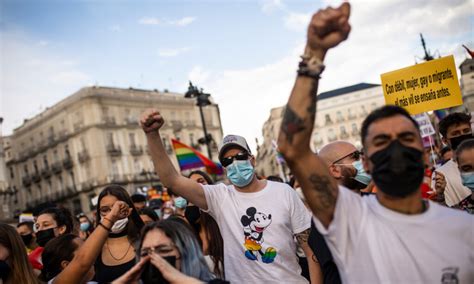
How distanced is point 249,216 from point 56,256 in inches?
58.9

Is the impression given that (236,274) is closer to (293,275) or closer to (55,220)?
(293,275)

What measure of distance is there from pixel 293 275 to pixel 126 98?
4989 centimetres

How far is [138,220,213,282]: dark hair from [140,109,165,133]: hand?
0.82 metres

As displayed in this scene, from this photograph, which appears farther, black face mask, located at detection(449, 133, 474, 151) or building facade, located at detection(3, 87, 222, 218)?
building facade, located at detection(3, 87, 222, 218)

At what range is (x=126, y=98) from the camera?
5100 cm

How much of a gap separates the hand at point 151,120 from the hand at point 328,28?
132 cm

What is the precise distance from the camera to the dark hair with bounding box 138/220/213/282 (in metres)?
2.27

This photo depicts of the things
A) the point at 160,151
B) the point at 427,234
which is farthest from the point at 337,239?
the point at 160,151

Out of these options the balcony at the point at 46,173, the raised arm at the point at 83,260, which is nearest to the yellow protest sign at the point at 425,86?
the raised arm at the point at 83,260

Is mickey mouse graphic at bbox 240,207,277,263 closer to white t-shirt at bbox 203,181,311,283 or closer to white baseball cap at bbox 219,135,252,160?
white t-shirt at bbox 203,181,311,283

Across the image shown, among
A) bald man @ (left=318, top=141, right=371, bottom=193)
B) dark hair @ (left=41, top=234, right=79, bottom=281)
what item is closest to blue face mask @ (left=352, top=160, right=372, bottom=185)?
bald man @ (left=318, top=141, right=371, bottom=193)

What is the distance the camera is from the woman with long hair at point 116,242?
12.0ft

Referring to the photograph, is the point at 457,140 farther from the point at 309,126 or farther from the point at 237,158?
the point at 309,126

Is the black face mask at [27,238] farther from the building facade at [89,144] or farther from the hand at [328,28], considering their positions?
the building facade at [89,144]
